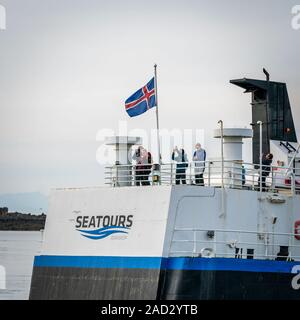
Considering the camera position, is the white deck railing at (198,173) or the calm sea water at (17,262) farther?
the calm sea water at (17,262)

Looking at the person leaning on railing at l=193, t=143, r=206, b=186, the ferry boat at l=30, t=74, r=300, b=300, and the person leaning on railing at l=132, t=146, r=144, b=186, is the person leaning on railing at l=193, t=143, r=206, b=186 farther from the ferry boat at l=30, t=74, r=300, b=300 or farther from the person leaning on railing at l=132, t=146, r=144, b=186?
the person leaning on railing at l=132, t=146, r=144, b=186

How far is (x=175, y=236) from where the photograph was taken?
33062mm

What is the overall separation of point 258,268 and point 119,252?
357cm

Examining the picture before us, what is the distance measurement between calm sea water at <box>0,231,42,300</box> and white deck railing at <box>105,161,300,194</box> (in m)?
3.48

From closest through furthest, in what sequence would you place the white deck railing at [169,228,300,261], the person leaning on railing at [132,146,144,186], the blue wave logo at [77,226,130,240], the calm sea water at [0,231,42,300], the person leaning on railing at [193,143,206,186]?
the white deck railing at [169,228,300,261] < the blue wave logo at [77,226,130,240] < the person leaning on railing at [132,146,144,186] < the person leaning on railing at [193,143,206,186] < the calm sea water at [0,231,42,300]

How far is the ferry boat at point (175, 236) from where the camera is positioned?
108ft

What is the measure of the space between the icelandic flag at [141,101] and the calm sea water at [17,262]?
15.7 ft

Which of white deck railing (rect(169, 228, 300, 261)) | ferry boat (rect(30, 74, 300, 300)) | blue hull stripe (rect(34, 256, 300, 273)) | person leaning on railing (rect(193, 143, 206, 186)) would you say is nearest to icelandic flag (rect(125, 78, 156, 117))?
ferry boat (rect(30, 74, 300, 300))

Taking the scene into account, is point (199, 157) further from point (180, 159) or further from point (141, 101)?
point (141, 101)

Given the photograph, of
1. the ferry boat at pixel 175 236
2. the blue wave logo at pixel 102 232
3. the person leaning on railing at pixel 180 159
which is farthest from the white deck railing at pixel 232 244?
the person leaning on railing at pixel 180 159

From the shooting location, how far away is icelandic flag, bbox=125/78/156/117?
35.6 m

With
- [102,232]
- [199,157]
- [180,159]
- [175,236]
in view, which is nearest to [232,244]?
[175,236]

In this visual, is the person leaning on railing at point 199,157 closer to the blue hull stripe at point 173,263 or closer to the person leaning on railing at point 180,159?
the person leaning on railing at point 180,159
